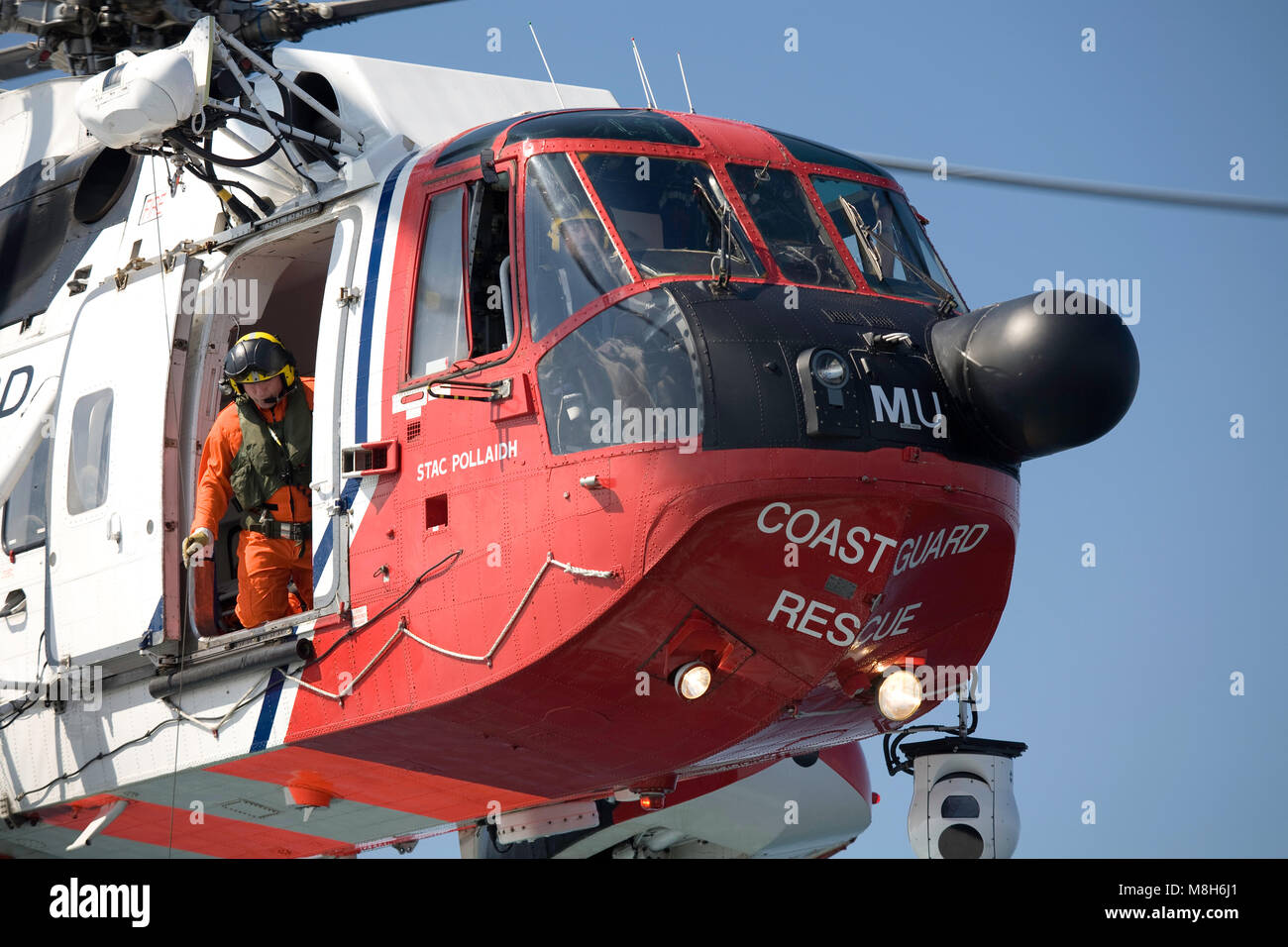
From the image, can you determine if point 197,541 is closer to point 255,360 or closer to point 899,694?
point 255,360

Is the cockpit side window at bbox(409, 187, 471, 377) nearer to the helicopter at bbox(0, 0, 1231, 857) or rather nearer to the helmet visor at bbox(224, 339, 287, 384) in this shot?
the helicopter at bbox(0, 0, 1231, 857)

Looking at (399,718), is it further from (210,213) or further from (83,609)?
(210,213)

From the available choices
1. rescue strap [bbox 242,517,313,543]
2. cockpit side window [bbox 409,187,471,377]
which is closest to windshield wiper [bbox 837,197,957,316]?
cockpit side window [bbox 409,187,471,377]

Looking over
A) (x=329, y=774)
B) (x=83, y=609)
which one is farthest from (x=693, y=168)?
(x=83, y=609)

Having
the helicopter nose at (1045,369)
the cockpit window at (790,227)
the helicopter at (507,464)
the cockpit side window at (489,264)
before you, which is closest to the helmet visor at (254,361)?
the helicopter at (507,464)

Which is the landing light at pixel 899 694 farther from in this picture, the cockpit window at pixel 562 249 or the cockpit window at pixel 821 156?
the cockpit window at pixel 821 156

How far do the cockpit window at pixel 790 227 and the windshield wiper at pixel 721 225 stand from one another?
0.17 metres

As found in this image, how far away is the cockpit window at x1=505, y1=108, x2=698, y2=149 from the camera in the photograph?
29.7 ft

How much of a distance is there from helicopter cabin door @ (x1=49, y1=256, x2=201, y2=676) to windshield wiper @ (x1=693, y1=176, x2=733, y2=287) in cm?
317

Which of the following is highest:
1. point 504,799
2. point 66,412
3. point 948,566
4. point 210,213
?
point 210,213

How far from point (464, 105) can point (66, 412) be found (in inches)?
121

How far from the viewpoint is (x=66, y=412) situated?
1072 centimetres

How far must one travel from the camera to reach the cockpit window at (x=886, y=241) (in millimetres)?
9109

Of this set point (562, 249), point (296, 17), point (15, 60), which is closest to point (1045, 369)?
point (562, 249)
